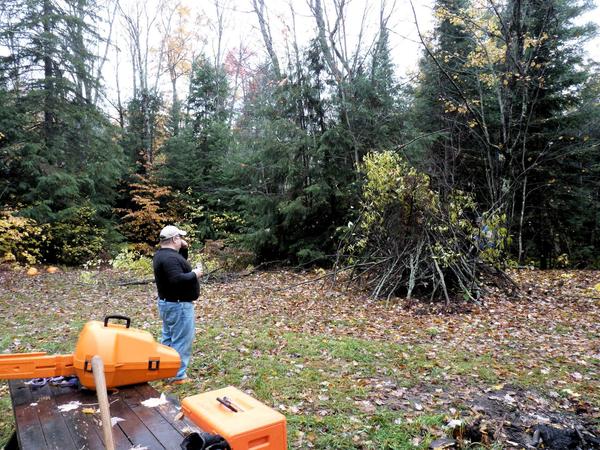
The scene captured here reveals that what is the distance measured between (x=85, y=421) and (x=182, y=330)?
83.2 inches

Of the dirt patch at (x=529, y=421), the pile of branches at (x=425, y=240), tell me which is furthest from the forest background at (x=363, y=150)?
the dirt patch at (x=529, y=421)

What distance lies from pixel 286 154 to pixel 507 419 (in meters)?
11.0

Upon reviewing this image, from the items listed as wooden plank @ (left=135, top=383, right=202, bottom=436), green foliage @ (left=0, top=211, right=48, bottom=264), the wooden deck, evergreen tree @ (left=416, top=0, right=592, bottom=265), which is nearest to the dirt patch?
wooden plank @ (left=135, top=383, right=202, bottom=436)

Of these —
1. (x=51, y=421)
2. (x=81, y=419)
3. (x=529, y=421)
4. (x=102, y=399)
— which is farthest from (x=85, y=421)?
(x=529, y=421)

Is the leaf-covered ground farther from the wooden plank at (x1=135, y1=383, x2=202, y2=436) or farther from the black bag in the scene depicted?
the black bag

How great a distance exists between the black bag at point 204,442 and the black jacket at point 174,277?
267 centimetres

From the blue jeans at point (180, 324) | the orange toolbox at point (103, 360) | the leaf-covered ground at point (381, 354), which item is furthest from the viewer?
the blue jeans at point (180, 324)

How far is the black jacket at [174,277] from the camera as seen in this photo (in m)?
4.68

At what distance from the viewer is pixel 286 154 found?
45.6 ft

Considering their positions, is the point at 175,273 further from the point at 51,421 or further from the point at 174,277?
the point at 51,421

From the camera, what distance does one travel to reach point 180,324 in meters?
4.90

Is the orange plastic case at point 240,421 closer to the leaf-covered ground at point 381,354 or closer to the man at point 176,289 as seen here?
the leaf-covered ground at point 381,354

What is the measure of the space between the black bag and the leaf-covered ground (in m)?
1.72

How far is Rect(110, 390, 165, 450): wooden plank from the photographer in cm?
247
